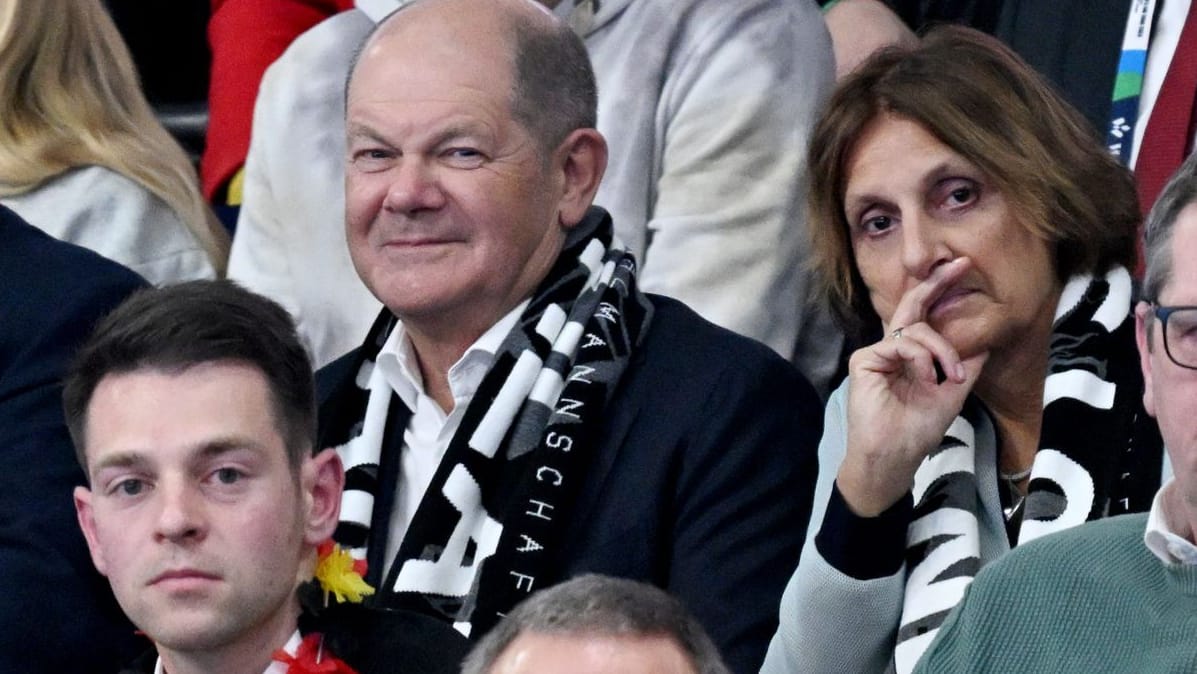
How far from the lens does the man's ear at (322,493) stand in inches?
120

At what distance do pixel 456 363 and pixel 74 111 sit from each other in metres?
1.01

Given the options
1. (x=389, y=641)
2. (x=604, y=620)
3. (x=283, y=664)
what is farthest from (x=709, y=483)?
(x=604, y=620)

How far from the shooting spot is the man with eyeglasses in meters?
2.57

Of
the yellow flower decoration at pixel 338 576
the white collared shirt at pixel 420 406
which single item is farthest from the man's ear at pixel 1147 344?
the white collared shirt at pixel 420 406

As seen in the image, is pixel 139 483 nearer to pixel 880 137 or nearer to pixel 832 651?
pixel 832 651

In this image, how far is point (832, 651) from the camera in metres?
3.17

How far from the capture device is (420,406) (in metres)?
3.71

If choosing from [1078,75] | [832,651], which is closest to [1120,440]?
[832,651]

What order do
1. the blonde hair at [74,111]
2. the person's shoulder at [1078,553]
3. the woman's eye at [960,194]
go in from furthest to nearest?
the blonde hair at [74,111]
the woman's eye at [960,194]
the person's shoulder at [1078,553]

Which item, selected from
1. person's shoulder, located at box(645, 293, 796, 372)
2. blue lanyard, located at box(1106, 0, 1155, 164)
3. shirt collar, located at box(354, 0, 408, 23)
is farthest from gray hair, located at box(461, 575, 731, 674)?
shirt collar, located at box(354, 0, 408, 23)

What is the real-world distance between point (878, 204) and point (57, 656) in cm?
132

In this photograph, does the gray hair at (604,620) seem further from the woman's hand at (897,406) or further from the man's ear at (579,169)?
the man's ear at (579,169)

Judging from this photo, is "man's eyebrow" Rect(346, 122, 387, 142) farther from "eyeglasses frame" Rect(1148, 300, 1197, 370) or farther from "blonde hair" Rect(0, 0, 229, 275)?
"eyeglasses frame" Rect(1148, 300, 1197, 370)

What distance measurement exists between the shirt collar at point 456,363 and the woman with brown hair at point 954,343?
50 centimetres
